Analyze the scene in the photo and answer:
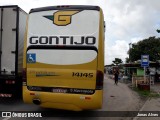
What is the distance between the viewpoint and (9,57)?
11195 millimetres

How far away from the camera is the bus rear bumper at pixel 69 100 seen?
8.60 meters

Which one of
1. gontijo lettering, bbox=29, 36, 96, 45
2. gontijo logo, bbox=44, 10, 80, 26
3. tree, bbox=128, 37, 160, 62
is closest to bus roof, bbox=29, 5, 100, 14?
gontijo logo, bbox=44, 10, 80, 26

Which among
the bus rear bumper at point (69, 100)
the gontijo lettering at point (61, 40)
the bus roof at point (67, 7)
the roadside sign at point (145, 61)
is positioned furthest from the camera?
the roadside sign at point (145, 61)

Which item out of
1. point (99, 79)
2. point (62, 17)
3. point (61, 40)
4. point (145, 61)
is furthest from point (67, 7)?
point (145, 61)

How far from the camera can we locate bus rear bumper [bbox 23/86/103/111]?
339 inches

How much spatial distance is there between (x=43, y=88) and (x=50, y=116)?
3.79 ft

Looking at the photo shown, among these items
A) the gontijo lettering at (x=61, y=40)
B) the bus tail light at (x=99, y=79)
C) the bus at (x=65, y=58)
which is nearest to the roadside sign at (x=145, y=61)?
the bus at (x=65, y=58)

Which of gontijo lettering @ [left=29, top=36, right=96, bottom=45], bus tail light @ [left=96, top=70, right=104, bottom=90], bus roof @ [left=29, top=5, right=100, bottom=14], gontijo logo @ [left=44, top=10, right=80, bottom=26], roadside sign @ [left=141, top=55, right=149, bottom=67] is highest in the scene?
bus roof @ [left=29, top=5, right=100, bottom=14]

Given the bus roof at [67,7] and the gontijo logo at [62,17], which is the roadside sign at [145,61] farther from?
the gontijo logo at [62,17]

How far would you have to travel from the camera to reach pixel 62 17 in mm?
8969

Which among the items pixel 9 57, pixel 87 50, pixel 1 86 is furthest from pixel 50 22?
pixel 1 86

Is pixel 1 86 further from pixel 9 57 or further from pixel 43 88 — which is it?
pixel 43 88

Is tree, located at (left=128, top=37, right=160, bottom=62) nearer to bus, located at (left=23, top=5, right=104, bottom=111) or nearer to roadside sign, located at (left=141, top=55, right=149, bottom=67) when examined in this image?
roadside sign, located at (left=141, top=55, right=149, bottom=67)

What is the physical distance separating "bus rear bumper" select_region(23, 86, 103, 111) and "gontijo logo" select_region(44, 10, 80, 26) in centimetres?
215
